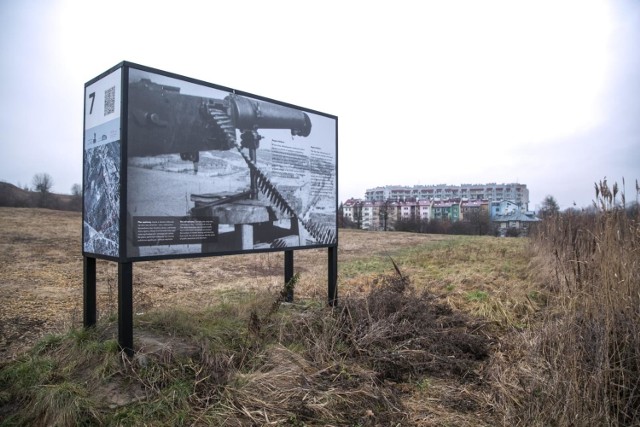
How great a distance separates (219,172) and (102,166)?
3.89 feet

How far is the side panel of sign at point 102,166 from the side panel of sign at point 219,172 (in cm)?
15

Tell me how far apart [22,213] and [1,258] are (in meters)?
18.6

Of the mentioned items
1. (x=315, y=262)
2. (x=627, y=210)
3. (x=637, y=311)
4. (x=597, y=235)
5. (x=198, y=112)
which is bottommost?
(x=315, y=262)

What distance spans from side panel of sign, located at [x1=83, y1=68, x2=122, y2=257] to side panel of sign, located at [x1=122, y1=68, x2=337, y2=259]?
15cm

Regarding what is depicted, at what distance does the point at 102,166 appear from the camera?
4129mm

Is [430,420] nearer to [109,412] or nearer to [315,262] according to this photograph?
[109,412]

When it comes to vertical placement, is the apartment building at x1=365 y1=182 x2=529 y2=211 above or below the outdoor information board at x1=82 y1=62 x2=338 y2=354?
above

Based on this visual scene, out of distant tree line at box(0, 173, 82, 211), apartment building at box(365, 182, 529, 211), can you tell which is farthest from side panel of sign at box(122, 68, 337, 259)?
apartment building at box(365, 182, 529, 211)

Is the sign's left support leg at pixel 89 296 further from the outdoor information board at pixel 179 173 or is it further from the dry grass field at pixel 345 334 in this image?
the dry grass field at pixel 345 334

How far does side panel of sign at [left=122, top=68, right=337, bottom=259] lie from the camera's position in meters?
4.00

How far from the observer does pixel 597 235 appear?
385cm

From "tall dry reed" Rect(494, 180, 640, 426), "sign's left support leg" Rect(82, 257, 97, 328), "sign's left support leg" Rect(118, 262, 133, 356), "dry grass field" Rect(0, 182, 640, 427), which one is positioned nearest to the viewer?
"tall dry reed" Rect(494, 180, 640, 426)

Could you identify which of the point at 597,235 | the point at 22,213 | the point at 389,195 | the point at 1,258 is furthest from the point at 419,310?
the point at 389,195

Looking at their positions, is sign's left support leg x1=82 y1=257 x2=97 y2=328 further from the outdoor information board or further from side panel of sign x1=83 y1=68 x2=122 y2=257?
side panel of sign x1=83 y1=68 x2=122 y2=257
